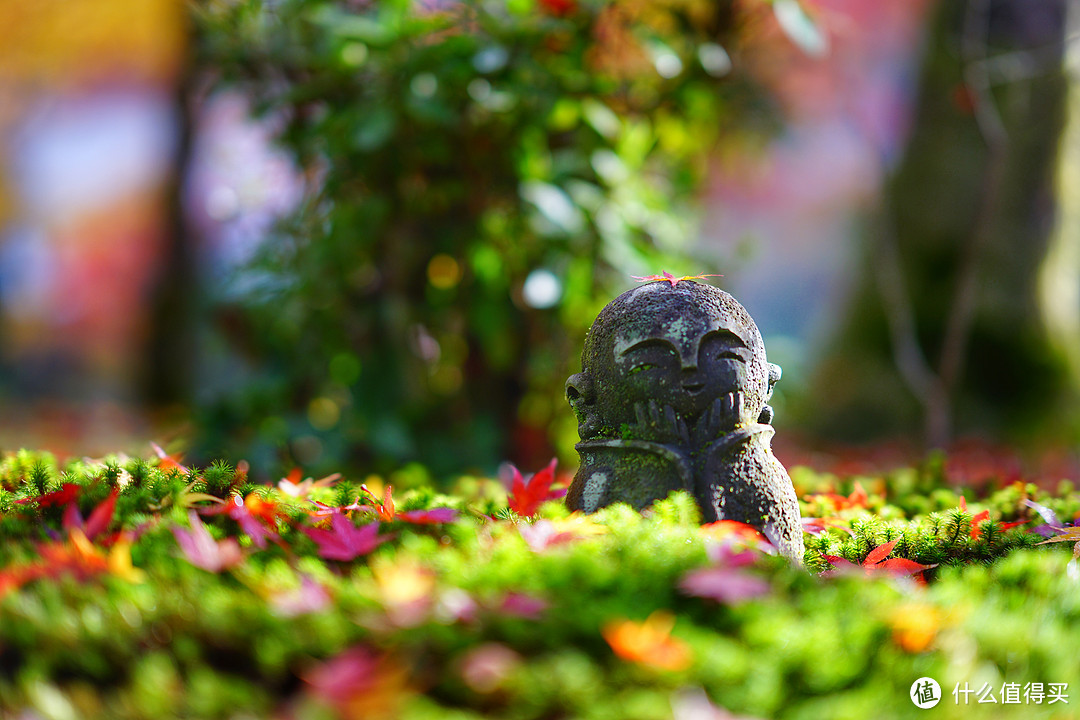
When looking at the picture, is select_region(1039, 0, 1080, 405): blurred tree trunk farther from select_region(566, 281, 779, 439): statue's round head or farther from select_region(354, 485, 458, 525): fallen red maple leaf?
select_region(354, 485, 458, 525): fallen red maple leaf

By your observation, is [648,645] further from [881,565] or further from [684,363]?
[881,565]

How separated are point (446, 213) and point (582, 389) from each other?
2.17 metres

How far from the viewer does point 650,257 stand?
397cm

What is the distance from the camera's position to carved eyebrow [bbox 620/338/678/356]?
187 centimetres

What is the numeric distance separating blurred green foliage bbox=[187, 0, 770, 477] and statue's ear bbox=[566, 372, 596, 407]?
1.39m

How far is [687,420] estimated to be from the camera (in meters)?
1.89

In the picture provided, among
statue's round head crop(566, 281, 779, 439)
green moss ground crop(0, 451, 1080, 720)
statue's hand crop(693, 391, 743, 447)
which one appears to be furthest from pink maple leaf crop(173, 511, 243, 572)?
statue's hand crop(693, 391, 743, 447)

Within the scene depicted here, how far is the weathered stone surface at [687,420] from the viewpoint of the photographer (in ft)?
6.00

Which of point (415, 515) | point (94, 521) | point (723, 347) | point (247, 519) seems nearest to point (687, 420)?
point (723, 347)

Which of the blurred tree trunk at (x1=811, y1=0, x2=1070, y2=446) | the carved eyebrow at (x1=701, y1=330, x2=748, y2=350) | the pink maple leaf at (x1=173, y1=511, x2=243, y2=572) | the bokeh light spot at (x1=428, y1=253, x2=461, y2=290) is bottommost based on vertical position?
the pink maple leaf at (x1=173, y1=511, x2=243, y2=572)

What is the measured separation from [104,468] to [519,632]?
1.65m

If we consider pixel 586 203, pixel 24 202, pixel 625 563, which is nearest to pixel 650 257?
pixel 586 203

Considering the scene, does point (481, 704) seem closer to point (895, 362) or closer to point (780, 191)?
point (895, 362)

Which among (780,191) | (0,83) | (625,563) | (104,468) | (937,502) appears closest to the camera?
(625,563)
